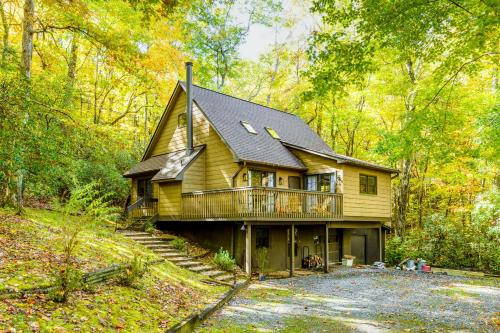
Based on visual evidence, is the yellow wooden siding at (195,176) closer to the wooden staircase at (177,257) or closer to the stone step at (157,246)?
the wooden staircase at (177,257)

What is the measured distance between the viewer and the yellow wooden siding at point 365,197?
18156 mm

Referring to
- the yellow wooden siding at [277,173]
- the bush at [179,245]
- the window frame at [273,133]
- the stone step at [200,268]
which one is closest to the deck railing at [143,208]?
the bush at [179,245]

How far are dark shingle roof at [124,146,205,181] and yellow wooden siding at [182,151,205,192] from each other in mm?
333

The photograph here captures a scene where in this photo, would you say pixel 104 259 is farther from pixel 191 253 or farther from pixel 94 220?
pixel 191 253

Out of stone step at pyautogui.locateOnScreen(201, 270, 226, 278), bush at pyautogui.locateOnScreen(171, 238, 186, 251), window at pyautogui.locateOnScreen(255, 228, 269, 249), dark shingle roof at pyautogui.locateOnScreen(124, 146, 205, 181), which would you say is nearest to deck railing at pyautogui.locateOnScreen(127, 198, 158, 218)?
dark shingle roof at pyautogui.locateOnScreen(124, 146, 205, 181)

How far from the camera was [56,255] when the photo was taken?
27.8ft

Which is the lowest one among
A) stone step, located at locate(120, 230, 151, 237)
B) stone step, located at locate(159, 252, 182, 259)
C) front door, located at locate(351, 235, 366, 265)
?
front door, located at locate(351, 235, 366, 265)

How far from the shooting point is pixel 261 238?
55.0 feet

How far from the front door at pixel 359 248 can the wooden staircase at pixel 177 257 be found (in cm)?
1053

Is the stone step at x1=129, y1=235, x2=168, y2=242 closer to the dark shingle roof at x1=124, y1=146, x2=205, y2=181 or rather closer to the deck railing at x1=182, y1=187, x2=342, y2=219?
the deck railing at x1=182, y1=187, x2=342, y2=219

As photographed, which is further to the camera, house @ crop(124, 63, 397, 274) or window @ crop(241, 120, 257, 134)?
window @ crop(241, 120, 257, 134)

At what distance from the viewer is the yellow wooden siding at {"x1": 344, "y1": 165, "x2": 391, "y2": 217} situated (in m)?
18.2

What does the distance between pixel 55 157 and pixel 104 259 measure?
2987 millimetres

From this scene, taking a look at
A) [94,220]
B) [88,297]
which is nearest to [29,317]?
[88,297]
